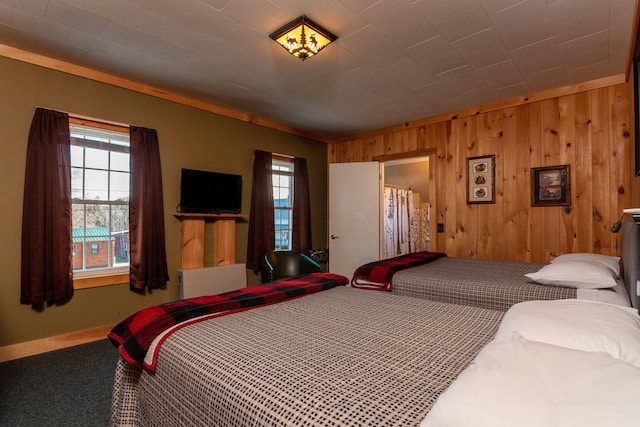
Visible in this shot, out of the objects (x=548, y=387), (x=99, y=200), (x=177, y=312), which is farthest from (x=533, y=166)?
(x=99, y=200)

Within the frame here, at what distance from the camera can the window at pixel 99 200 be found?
302 centimetres


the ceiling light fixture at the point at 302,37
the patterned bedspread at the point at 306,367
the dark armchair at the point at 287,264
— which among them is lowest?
the dark armchair at the point at 287,264

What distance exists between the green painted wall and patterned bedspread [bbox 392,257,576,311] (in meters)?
2.37

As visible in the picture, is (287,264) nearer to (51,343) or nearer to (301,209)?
(301,209)

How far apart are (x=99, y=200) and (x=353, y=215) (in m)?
3.17

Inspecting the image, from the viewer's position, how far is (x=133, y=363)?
1314 mm

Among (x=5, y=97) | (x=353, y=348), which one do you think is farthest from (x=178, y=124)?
(x=353, y=348)

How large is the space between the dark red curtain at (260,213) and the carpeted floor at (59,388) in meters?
1.84

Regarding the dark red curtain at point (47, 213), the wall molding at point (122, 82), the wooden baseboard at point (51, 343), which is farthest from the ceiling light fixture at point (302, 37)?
the wooden baseboard at point (51, 343)

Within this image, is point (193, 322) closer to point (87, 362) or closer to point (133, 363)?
point (133, 363)

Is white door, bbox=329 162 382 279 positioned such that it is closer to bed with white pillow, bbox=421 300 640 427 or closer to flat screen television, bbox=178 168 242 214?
flat screen television, bbox=178 168 242 214

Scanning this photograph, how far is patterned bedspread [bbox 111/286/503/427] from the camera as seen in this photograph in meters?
0.84

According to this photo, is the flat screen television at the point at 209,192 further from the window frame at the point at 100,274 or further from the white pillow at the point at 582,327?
the white pillow at the point at 582,327

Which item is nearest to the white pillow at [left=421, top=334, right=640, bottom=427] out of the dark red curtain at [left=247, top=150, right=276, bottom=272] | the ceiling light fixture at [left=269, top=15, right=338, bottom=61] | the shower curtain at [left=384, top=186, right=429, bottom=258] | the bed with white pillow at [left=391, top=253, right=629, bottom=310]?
the bed with white pillow at [left=391, top=253, right=629, bottom=310]
